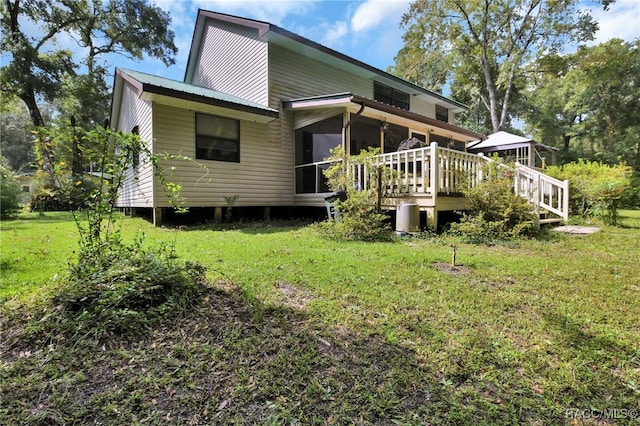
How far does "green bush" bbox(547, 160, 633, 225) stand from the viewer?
7549mm

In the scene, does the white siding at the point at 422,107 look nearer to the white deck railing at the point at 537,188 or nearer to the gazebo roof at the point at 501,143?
the gazebo roof at the point at 501,143

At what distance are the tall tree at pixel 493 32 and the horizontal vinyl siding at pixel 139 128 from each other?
62.6ft

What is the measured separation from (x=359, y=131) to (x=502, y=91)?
72.2 ft

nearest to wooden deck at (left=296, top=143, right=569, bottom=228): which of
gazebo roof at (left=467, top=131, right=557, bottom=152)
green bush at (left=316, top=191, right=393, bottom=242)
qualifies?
green bush at (left=316, top=191, right=393, bottom=242)

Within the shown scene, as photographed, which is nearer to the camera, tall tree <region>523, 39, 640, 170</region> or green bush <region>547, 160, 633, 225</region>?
green bush <region>547, 160, 633, 225</region>

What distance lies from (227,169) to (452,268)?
6705 mm

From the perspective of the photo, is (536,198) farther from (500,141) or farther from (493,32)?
(493,32)

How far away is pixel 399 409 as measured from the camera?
1.64 m

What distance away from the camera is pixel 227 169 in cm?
863

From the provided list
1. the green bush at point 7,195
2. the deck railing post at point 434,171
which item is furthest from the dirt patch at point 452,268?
the green bush at point 7,195

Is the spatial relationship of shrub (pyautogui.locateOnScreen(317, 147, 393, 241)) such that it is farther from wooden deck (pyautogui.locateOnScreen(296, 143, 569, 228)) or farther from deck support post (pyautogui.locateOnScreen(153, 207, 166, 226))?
deck support post (pyautogui.locateOnScreen(153, 207, 166, 226))

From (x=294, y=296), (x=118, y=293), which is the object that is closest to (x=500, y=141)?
(x=294, y=296)

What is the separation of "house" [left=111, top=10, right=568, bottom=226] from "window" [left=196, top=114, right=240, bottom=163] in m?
0.03

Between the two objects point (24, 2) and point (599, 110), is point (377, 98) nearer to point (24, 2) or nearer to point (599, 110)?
point (24, 2)
